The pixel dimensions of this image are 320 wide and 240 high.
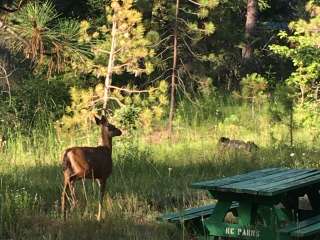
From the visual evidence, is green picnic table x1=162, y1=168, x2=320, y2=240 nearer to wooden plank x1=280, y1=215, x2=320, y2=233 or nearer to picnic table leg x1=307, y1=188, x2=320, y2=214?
wooden plank x1=280, y1=215, x2=320, y2=233

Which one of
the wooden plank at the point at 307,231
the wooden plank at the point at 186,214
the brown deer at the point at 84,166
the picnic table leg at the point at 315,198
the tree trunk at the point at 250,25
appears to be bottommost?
the wooden plank at the point at 307,231

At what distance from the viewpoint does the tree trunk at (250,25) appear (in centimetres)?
1939

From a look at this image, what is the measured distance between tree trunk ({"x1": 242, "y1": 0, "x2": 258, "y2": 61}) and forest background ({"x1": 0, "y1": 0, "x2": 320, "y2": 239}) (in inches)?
30.9

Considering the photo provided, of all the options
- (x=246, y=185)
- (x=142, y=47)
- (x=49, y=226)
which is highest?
(x=142, y=47)

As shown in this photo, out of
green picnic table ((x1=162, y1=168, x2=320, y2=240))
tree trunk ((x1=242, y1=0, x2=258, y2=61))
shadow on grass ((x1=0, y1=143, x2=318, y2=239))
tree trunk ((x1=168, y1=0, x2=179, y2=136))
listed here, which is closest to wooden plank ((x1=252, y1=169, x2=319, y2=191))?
green picnic table ((x1=162, y1=168, x2=320, y2=240))

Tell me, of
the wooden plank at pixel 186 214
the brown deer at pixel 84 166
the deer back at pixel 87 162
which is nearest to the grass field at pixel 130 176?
the wooden plank at pixel 186 214

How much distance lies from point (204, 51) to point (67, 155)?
12786 mm

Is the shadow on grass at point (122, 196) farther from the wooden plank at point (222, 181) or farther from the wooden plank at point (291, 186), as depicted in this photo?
the wooden plank at point (291, 186)

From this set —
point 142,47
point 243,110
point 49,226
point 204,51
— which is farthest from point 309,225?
point 204,51

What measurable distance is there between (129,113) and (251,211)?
4.90 meters

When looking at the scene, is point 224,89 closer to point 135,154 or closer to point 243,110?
point 243,110

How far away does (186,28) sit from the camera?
1371 cm

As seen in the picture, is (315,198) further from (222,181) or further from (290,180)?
(222,181)

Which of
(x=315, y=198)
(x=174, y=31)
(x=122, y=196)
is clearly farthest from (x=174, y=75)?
(x=315, y=198)
